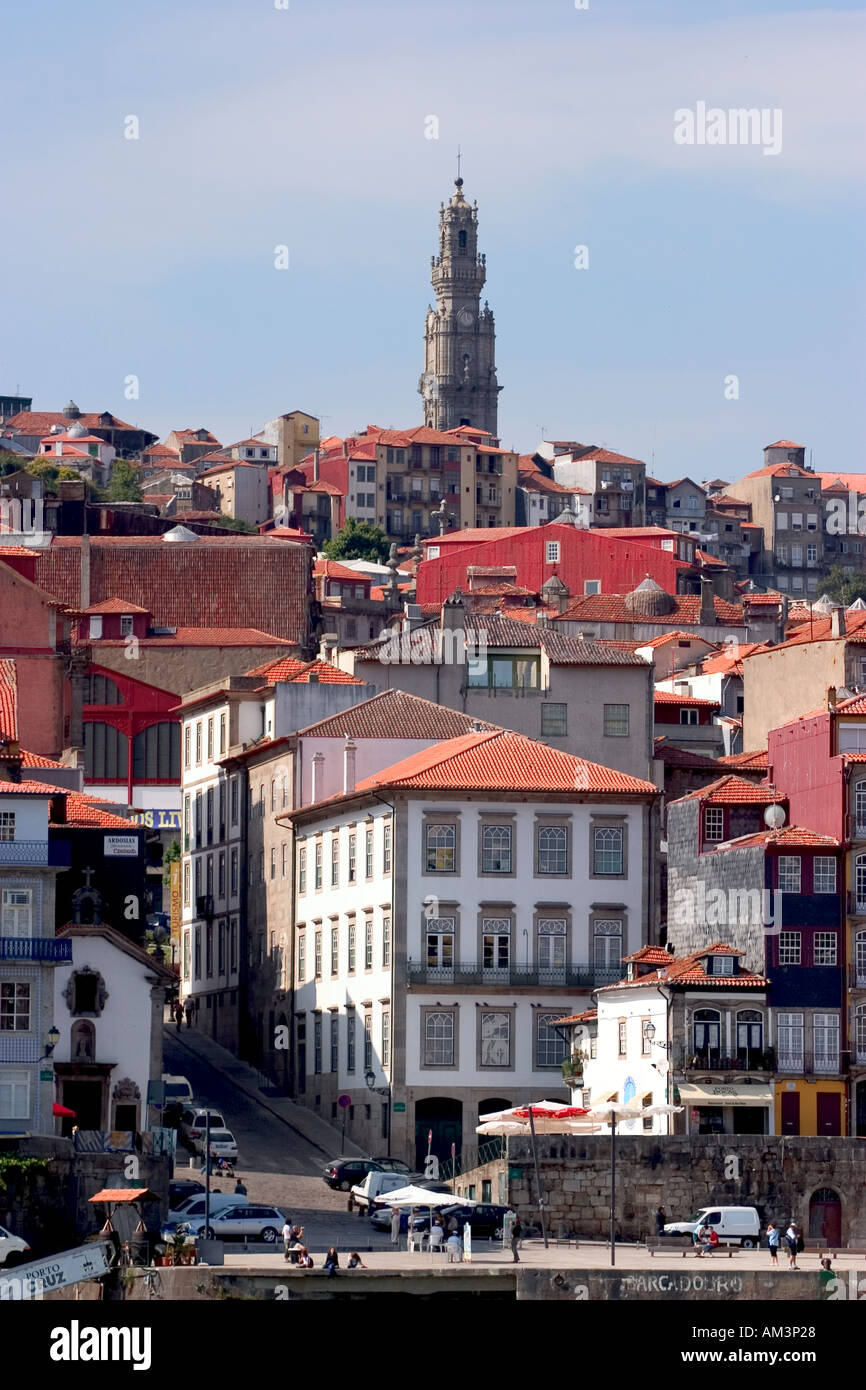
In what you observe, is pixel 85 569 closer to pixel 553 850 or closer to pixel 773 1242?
pixel 553 850

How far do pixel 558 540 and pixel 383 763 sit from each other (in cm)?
8300

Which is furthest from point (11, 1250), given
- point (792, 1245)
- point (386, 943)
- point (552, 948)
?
point (552, 948)

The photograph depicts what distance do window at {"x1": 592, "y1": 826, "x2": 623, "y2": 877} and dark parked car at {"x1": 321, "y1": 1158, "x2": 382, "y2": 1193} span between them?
13.7m

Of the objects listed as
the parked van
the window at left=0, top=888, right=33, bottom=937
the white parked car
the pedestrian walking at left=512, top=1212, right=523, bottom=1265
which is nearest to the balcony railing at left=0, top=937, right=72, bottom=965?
the window at left=0, top=888, right=33, bottom=937

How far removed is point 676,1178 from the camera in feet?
281

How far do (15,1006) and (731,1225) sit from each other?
18494mm

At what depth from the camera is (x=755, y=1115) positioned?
8931 centimetres

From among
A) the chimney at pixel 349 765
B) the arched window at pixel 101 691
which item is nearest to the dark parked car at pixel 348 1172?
the chimney at pixel 349 765

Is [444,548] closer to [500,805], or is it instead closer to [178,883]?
[178,883]

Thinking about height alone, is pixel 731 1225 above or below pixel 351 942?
below

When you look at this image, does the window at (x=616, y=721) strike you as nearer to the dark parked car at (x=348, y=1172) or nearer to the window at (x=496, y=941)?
the window at (x=496, y=941)

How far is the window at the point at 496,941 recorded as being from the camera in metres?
97.7
